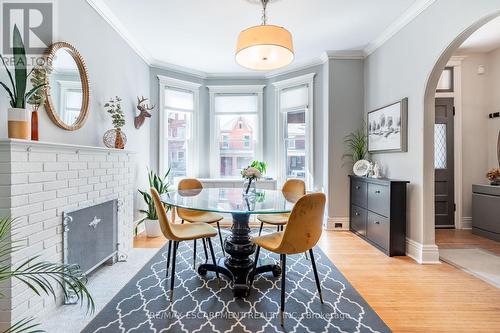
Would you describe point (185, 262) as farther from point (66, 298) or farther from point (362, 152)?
point (362, 152)

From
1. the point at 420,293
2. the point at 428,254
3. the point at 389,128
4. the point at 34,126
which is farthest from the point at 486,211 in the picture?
the point at 34,126

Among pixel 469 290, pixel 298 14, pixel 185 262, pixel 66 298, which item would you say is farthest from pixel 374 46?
pixel 66 298

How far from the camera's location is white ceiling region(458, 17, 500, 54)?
3337 mm

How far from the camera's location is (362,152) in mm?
3828

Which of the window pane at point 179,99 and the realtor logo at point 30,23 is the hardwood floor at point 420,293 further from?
the window pane at point 179,99

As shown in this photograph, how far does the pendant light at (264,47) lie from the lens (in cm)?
194

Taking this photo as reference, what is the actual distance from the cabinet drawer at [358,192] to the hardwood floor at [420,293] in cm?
74

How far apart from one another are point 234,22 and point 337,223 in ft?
10.7

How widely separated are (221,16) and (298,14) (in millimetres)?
912

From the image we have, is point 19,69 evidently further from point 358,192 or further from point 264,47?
point 358,192

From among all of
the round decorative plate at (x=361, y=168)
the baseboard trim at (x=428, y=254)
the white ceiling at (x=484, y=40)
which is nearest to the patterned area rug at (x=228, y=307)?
the baseboard trim at (x=428, y=254)

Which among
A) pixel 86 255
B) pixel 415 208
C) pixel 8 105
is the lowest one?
pixel 86 255

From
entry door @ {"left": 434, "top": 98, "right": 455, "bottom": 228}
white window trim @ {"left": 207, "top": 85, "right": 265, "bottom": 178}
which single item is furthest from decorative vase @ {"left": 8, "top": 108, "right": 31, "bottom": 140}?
entry door @ {"left": 434, "top": 98, "right": 455, "bottom": 228}

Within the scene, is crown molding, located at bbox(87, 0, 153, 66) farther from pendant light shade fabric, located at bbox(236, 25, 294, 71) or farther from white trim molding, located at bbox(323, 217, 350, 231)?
white trim molding, located at bbox(323, 217, 350, 231)
